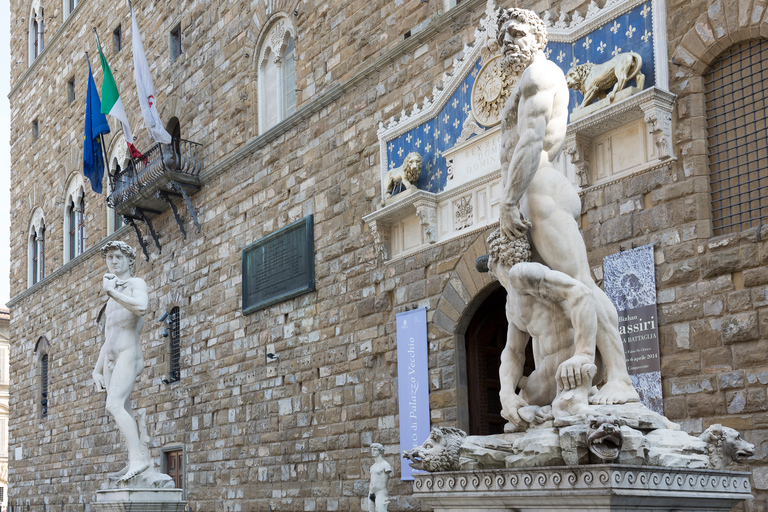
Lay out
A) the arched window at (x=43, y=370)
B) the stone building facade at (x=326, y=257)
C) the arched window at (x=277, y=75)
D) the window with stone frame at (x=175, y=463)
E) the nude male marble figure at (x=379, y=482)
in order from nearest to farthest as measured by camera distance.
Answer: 1. the stone building facade at (x=326, y=257)
2. the nude male marble figure at (x=379, y=482)
3. the arched window at (x=277, y=75)
4. the window with stone frame at (x=175, y=463)
5. the arched window at (x=43, y=370)

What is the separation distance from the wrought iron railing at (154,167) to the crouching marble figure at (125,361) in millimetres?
6830

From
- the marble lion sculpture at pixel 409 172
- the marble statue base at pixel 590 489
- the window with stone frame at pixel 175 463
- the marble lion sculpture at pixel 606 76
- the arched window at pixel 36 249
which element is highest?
the arched window at pixel 36 249

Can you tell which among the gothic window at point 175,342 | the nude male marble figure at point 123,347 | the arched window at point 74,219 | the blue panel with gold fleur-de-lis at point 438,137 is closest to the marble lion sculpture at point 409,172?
the blue panel with gold fleur-de-lis at point 438,137

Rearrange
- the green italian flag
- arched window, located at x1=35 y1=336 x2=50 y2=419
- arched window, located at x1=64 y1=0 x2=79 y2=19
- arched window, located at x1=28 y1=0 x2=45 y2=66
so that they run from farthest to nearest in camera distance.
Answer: arched window, located at x1=28 y1=0 x2=45 y2=66 → arched window, located at x1=64 y1=0 x2=79 y2=19 → arched window, located at x1=35 y1=336 x2=50 y2=419 → the green italian flag

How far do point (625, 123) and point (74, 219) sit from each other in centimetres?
1684

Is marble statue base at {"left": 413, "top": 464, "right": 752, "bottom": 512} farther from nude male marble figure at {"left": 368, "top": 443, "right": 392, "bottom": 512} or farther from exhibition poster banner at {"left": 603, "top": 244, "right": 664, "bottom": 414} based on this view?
nude male marble figure at {"left": 368, "top": 443, "right": 392, "bottom": 512}

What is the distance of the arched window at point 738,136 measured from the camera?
7.55 m

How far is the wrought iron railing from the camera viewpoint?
1628 cm

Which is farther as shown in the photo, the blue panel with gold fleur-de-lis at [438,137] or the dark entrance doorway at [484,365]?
the blue panel with gold fleur-de-lis at [438,137]

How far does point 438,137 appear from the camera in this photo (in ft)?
35.7

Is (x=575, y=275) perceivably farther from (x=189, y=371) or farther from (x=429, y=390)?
(x=189, y=371)

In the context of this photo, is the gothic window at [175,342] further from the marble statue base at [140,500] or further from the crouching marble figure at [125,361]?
the marble statue base at [140,500]

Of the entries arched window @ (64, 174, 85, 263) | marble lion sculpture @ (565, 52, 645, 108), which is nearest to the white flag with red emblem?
arched window @ (64, 174, 85, 263)

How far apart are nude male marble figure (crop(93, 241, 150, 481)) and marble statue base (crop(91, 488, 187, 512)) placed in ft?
0.56
